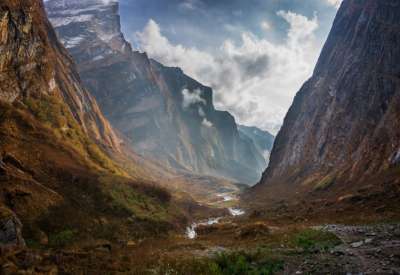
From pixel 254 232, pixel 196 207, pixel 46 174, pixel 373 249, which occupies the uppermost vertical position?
pixel 196 207

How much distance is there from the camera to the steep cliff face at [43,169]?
1266 inches

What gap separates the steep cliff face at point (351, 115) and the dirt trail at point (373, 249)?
18.3 m

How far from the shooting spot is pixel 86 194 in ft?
147

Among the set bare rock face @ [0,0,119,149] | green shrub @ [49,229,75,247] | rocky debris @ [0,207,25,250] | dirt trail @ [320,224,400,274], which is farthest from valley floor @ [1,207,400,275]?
bare rock face @ [0,0,119,149]

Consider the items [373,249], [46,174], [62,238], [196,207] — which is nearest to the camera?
[373,249]

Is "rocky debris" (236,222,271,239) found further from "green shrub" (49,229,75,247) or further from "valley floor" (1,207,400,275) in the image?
"green shrub" (49,229,75,247)

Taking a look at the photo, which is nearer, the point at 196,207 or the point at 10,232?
the point at 10,232

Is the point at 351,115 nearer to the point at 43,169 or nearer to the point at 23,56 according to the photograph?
the point at 43,169

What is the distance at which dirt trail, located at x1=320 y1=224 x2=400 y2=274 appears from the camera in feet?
43.1

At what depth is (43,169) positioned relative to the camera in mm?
45062

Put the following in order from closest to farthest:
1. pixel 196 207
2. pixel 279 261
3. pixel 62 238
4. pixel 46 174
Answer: pixel 279 261, pixel 62 238, pixel 46 174, pixel 196 207

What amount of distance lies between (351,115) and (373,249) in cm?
8449

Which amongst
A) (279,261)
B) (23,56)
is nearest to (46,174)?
(279,261)

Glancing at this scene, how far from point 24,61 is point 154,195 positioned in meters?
45.9
